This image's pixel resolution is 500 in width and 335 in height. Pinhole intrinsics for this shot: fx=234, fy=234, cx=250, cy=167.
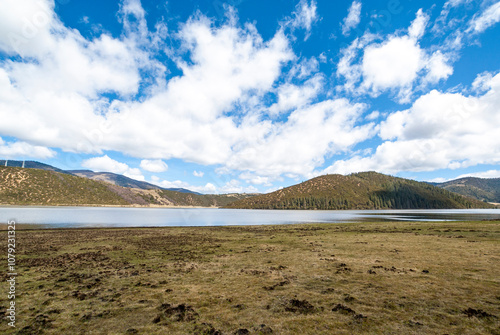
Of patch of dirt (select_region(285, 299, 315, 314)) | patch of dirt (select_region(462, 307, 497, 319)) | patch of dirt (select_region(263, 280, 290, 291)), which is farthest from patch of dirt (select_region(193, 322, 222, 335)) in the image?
patch of dirt (select_region(462, 307, 497, 319))

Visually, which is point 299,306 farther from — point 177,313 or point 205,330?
point 177,313

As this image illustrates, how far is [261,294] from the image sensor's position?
1338cm

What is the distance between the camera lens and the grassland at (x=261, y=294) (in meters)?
9.58

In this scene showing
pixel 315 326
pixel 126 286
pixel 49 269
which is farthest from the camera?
pixel 49 269

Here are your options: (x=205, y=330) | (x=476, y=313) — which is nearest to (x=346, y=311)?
(x=476, y=313)

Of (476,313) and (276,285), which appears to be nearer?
(476,313)

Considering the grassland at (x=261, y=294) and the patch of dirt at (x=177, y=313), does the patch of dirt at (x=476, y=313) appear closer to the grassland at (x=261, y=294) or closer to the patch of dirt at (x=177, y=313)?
the grassland at (x=261, y=294)

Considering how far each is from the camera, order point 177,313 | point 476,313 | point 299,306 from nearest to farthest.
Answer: point 476,313, point 177,313, point 299,306

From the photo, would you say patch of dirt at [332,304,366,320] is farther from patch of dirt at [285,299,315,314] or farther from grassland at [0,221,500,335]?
patch of dirt at [285,299,315,314]

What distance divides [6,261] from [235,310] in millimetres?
25147

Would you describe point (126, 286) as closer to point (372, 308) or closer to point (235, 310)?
point (235, 310)

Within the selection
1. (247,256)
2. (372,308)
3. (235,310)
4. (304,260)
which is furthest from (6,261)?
(372,308)

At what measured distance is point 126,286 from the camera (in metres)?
15.1

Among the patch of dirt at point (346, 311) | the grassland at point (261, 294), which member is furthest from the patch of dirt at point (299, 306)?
the patch of dirt at point (346, 311)
